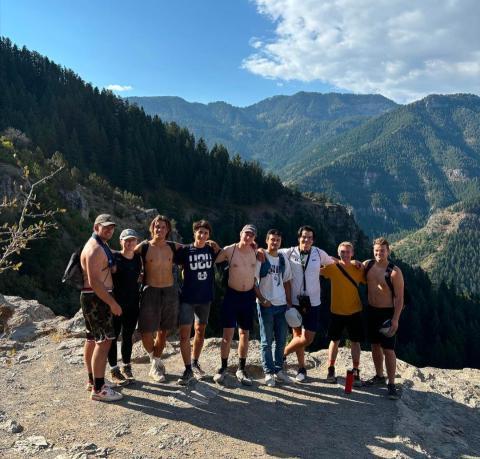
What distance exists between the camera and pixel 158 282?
7059mm

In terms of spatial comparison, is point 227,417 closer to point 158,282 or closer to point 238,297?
point 238,297

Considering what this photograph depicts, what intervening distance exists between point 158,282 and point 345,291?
11.4 feet

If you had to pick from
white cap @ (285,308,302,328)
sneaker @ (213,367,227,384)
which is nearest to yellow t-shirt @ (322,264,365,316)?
white cap @ (285,308,302,328)

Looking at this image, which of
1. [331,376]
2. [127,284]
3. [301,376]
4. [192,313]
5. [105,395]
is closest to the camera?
[105,395]

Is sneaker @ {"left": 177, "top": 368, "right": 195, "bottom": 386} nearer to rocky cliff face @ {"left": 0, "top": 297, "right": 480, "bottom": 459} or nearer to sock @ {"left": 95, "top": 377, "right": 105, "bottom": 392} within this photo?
rocky cliff face @ {"left": 0, "top": 297, "right": 480, "bottom": 459}

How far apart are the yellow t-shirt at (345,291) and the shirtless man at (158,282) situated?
2.98 m

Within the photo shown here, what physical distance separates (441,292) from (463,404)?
86.6 meters

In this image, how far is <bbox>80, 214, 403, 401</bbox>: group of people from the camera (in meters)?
6.94

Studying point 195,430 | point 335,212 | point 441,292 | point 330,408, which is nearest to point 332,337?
point 330,408

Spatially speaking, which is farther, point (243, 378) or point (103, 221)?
point (243, 378)

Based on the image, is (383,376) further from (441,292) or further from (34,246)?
(441,292)

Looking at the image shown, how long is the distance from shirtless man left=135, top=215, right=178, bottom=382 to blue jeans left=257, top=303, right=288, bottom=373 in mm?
1590

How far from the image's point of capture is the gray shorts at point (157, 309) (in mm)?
7102

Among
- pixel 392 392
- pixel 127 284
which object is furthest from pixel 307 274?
pixel 127 284
